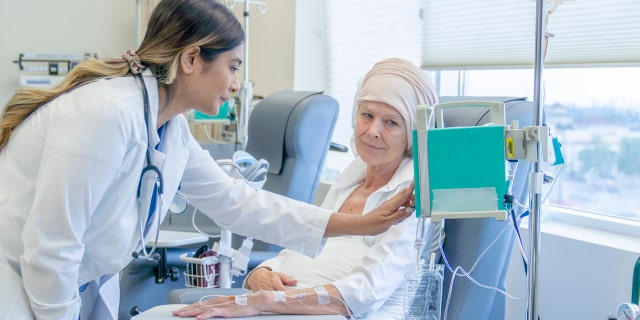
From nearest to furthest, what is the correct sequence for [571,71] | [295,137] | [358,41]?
1. [571,71]
2. [295,137]
3. [358,41]

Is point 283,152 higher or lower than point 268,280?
higher

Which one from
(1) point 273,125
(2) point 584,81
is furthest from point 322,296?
(2) point 584,81

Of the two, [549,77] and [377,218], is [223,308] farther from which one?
[549,77]

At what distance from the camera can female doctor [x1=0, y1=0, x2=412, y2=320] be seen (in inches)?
54.8

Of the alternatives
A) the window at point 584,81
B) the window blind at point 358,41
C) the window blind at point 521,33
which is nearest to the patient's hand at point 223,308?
the window at point 584,81

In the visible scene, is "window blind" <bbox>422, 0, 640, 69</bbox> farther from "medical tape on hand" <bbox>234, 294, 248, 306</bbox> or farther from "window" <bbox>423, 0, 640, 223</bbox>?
"medical tape on hand" <bbox>234, 294, 248, 306</bbox>

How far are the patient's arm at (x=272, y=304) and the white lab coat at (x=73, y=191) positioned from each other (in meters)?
0.22

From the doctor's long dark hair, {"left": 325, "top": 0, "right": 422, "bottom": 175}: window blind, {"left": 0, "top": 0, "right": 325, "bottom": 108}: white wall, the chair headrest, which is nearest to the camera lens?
the doctor's long dark hair

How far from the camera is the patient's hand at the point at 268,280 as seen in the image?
1.95 metres

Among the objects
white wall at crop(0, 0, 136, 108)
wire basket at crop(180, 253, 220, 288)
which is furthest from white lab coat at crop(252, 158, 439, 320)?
white wall at crop(0, 0, 136, 108)

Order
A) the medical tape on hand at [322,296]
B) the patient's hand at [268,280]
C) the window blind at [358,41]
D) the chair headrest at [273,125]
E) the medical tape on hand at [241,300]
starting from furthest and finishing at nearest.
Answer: the window blind at [358,41], the chair headrest at [273,125], the patient's hand at [268,280], the medical tape on hand at [322,296], the medical tape on hand at [241,300]

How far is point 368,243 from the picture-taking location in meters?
2.04

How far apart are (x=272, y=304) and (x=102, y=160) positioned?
56 centimetres

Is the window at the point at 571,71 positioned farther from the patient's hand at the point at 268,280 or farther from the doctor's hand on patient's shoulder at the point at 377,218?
the patient's hand at the point at 268,280
